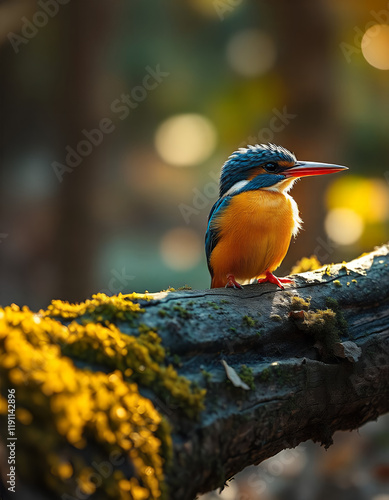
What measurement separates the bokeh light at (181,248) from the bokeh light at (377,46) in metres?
6.59

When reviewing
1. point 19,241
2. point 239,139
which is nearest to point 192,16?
point 239,139

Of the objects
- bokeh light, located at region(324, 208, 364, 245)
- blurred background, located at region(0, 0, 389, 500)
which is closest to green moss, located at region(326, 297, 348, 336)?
blurred background, located at region(0, 0, 389, 500)

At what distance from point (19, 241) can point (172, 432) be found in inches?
478

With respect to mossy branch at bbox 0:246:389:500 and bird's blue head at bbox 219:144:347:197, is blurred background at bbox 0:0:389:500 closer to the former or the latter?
bird's blue head at bbox 219:144:347:197

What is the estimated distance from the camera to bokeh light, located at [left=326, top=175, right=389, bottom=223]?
6.40 m

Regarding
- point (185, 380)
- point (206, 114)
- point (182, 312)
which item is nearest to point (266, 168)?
point (182, 312)

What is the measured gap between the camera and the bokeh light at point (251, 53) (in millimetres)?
7595

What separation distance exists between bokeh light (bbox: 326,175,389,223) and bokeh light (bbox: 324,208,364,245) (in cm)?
6

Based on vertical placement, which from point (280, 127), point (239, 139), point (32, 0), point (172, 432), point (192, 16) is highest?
point (192, 16)

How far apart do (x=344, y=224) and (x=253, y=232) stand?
3.44 metres

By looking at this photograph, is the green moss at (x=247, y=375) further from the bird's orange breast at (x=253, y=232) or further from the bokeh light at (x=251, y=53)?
the bokeh light at (x=251, y=53)

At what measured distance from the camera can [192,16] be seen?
9.87 m

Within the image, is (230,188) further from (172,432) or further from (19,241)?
(19,241)

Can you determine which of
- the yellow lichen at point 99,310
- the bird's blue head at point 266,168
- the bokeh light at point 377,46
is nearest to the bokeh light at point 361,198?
the bokeh light at point 377,46
